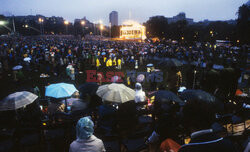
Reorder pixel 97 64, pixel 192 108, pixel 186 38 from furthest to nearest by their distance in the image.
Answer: pixel 186 38 < pixel 97 64 < pixel 192 108

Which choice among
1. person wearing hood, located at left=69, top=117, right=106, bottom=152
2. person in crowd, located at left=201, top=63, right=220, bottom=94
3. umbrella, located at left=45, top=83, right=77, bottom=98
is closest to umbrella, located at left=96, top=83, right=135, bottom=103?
umbrella, located at left=45, top=83, right=77, bottom=98

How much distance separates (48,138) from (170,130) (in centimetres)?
327

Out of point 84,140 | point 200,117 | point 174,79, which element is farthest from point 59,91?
point 174,79

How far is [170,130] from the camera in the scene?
341 cm

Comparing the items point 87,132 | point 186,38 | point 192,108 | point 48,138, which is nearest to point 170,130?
point 192,108

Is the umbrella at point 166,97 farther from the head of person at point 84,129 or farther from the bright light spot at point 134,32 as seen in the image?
the bright light spot at point 134,32

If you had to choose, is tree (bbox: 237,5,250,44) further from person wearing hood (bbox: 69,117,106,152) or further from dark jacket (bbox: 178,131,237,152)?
person wearing hood (bbox: 69,117,106,152)

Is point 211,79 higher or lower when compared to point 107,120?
higher

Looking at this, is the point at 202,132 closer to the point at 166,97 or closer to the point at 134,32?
the point at 166,97

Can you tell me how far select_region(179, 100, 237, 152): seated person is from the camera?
1699 mm

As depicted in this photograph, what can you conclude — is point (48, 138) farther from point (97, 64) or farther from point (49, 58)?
point (49, 58)

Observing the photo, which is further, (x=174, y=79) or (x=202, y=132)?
(x=174, y=79)

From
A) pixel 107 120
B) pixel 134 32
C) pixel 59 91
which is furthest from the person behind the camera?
pixel 134 32

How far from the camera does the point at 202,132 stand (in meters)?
1.85
